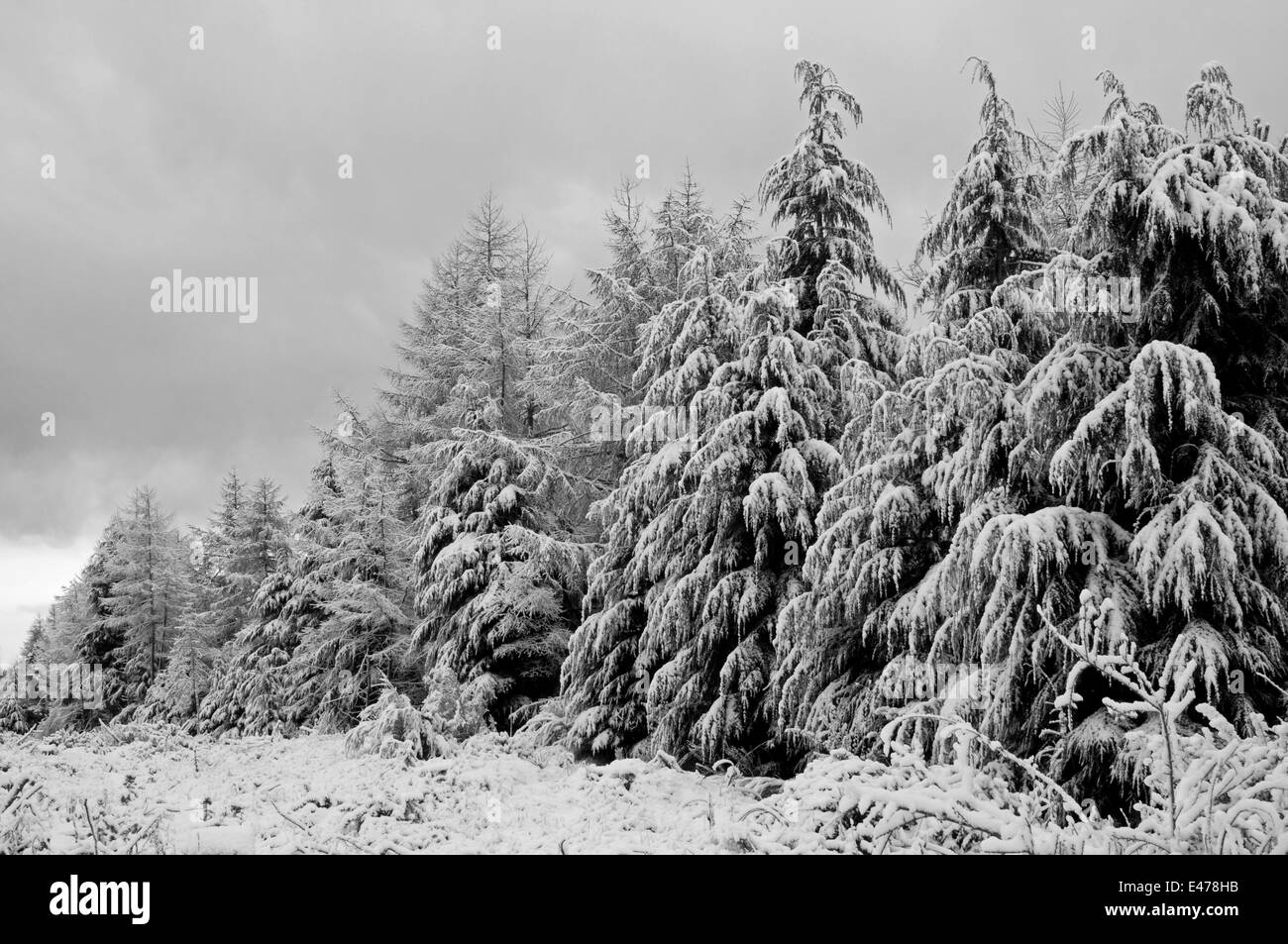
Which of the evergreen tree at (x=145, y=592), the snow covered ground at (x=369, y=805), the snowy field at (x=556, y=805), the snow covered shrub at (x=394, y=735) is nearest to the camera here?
the snowy field at (x=556, y=805)

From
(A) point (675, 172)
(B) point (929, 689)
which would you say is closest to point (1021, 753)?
(B) point (929, 689)

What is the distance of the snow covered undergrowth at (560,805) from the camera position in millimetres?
3385

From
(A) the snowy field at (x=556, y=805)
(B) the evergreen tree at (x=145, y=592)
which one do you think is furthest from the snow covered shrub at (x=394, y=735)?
(B) the evergreen tree at (x=145, y=592)

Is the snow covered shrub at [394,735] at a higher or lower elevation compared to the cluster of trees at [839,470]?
lower

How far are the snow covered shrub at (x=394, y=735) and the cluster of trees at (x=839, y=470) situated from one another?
6.78 feet

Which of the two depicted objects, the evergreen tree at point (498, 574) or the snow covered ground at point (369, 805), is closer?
the snow covered ground at point (369, 805)

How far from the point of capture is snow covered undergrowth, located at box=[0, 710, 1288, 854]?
3.38m

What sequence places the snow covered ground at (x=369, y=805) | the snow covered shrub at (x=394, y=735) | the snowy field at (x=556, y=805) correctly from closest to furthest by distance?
the snowy field at (x=556, y=805) < the snow covered ground at (x=369, y=805) < the snow covered shrub at (x=394, y=735)

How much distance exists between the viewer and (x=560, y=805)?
7.75 meters

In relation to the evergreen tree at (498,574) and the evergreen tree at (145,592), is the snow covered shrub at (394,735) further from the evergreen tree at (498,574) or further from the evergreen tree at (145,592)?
the evergreen tree at (145,592)

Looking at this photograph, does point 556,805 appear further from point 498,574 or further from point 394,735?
point 498,574

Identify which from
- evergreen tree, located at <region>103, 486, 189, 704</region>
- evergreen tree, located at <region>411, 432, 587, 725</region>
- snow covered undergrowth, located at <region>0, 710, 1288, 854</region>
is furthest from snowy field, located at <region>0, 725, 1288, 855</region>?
evergreen tree, located at <region>103, 486, 189, 704</region>

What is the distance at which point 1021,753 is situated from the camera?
246 inches

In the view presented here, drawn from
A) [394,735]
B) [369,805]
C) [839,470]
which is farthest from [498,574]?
[839,470]
